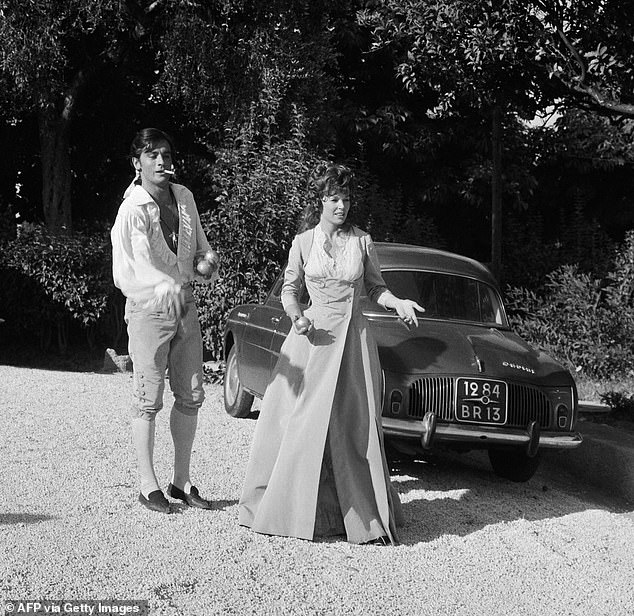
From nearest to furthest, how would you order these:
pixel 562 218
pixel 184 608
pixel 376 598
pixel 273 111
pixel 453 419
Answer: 1. pixel 184 608
2. pixel 376 598
3. pixel 453 419
4. pixel 273 111
5. pixel 562 218

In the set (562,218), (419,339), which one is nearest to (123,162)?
(562,218)

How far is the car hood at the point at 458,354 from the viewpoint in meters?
6.87

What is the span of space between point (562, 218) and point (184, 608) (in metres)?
15.6

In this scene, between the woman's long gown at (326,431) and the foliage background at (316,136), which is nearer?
the woman's long gown at (326,431)

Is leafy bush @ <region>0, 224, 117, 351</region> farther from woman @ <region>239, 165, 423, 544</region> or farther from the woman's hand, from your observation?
the woman's hand

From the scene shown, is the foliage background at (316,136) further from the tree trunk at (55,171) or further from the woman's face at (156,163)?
the woman's face at (156,163)

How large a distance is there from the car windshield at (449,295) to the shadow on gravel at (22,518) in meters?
3.21

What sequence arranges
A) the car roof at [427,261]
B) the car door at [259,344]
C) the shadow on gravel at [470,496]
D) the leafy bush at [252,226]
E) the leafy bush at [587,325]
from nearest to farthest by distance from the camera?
the shadow on gravel at [470,496], the car roof at [427,261], the car door at [259,344], the leafy bush at [252,226], the leafy bush at [587,325]

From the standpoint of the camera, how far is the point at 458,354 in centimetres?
702

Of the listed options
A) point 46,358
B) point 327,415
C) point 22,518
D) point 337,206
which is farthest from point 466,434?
point 46,358

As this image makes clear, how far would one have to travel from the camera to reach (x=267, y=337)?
28.1 feet

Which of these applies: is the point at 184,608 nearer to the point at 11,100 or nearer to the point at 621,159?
the point at 11,100

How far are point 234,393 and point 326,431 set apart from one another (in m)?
4.53

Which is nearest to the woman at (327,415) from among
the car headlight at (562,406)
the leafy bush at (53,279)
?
the car headlight at (562,406)
